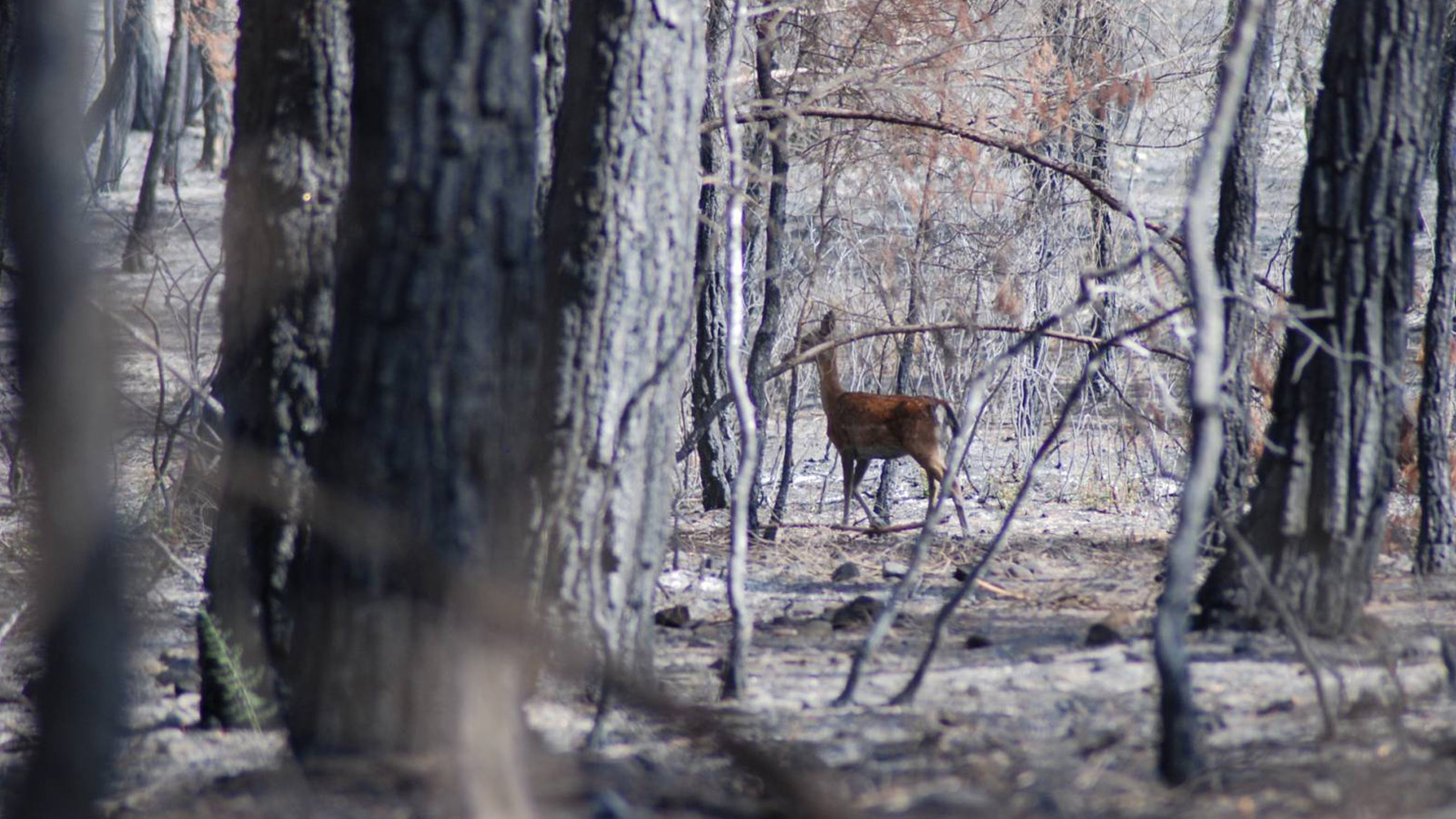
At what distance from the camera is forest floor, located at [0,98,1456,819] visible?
10.8 feet

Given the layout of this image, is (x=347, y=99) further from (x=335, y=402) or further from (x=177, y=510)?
(x=177, y=510)

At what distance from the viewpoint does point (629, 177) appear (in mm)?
4656

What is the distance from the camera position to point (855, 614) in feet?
21.8

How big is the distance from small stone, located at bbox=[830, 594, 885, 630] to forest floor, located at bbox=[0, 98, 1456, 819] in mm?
75

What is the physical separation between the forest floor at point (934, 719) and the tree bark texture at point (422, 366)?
26 centimetres

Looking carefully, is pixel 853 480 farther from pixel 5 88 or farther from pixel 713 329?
pixel 5 88

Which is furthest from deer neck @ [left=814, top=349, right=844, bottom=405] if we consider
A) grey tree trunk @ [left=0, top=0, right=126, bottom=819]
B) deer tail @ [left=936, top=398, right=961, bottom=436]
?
grey tree trunk @ [left=0, top=0, right=126, bottom=819]

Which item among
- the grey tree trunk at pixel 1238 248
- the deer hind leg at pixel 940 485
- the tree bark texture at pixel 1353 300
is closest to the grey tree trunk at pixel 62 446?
the tree bark texture at pixel 1353 300

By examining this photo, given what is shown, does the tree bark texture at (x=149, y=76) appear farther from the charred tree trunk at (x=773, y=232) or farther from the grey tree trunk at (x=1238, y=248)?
the grey tree trunk at (x=1238, y=248)

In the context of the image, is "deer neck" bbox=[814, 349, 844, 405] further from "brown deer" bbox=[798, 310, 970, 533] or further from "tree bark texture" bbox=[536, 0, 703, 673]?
"tree bark texture" bbox=[536, 0, 703, 673]

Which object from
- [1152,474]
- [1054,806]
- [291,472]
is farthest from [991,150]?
[1054,806]

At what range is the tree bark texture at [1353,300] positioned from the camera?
16.6ft

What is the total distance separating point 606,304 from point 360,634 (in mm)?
1557

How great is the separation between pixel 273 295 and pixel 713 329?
579 centimetres
